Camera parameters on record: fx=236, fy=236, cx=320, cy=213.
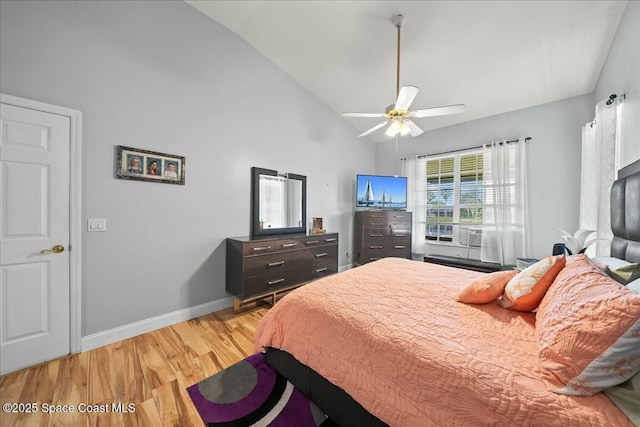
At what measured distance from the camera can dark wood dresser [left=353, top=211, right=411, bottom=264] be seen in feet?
13.6

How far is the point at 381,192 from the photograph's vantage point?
4371 mm

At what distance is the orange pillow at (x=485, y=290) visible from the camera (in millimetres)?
1379

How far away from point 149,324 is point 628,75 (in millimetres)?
Result: 4621

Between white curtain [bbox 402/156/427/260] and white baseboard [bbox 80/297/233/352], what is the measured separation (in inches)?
131

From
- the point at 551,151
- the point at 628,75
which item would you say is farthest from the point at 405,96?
the point at 551,151

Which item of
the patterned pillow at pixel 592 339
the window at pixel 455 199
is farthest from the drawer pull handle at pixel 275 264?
the window at pixel 455 199

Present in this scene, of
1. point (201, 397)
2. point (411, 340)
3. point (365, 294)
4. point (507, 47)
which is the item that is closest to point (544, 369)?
point (411, 340)

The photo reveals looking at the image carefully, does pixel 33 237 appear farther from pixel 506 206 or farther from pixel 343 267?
pixel 506 206

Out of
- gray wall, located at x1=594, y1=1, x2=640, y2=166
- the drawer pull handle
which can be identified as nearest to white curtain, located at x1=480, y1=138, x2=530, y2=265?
gray wall, located at x1=594, y1=1, x2=640, y2=166

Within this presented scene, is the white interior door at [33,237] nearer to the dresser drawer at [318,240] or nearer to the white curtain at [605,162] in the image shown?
the dresser drawer at [318,240]

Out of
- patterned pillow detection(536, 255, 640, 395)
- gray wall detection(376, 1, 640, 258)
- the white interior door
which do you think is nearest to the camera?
patterned pillow detection(536, 255, 640, 395)

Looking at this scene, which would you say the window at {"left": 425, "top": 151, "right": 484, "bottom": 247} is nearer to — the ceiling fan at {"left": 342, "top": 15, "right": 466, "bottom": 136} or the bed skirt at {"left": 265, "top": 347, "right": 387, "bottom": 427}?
the ceiling fan at {"left": 342, "top": 15, "right": 466, "bottom": 136}

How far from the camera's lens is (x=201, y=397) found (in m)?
1.50

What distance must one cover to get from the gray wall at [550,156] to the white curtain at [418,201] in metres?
1.08
